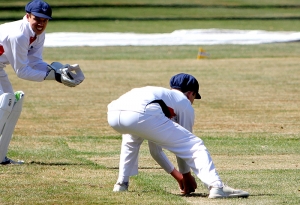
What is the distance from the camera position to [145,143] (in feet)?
42.2

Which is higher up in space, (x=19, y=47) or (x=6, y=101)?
(x=19, y=47)

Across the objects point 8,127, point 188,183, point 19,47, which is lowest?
point 8,127

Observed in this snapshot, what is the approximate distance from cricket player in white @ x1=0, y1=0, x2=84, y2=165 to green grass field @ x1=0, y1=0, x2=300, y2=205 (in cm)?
80

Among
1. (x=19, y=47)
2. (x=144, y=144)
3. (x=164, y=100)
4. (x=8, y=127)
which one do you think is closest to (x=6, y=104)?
(x=8, y=127)

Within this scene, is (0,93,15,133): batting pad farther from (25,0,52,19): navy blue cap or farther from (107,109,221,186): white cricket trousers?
(107,109,221,186): white cricket trousers

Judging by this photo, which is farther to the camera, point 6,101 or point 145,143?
point 145,143

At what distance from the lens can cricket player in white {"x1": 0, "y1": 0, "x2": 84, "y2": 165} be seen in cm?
988

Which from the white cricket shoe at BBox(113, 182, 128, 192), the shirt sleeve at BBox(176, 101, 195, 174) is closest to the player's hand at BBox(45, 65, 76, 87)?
the white cricket shoe at BBox(113, 182, 128, 192)

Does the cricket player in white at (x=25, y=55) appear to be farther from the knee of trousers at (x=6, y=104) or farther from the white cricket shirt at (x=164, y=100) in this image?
the white cricket shirt at (x=164, y=100)

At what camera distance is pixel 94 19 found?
46125mm

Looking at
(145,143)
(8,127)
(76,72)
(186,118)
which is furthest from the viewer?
(145,143)

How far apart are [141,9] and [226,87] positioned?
34338 mm

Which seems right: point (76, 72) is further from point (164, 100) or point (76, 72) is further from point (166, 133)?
point (166, 133)

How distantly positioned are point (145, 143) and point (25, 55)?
3.47 metres
